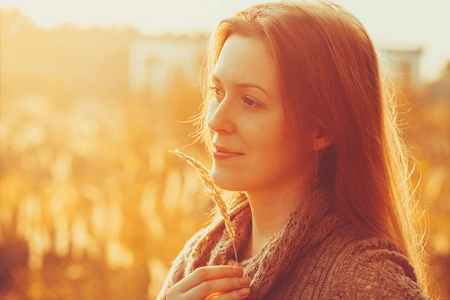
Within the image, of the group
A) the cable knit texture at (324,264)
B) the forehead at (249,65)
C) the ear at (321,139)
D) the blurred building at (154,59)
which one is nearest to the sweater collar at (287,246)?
the cable knit texture at (324,264)

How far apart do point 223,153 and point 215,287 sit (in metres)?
0.41

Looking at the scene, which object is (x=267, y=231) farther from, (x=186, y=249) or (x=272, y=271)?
(x=186, y=249)

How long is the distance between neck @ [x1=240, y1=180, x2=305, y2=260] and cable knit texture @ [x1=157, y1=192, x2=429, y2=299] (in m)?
0.09

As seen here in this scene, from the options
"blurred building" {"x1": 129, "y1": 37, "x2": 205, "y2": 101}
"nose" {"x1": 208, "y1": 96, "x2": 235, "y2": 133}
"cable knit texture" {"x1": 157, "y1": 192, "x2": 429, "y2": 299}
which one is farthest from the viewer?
"blurred building" {"x1": 129, "y1": 37, "x2": 205, "y2": 101}

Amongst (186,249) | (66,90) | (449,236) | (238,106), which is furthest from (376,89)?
(66,90)

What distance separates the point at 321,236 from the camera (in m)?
1.67

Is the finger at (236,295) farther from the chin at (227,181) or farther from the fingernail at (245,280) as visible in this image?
the chin at (227,181)

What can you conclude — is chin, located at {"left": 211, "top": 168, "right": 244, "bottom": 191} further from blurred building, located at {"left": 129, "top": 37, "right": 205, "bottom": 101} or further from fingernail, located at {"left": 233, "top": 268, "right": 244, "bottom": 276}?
blurred building, located at {"left": 129, "top": 37, "right": 205, "bottom": 101}

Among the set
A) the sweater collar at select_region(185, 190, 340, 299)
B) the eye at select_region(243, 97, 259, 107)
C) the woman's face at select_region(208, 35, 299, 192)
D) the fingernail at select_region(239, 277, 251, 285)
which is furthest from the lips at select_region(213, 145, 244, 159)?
the fingernail at select_region(239, 277, 251, 285)

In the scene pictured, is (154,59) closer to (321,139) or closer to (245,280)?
(321,139)

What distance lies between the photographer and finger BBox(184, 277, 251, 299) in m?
1.56

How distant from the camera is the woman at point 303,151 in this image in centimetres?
162

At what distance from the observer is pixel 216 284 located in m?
1.56

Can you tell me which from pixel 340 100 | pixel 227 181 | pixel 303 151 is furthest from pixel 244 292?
pixel 340 100
